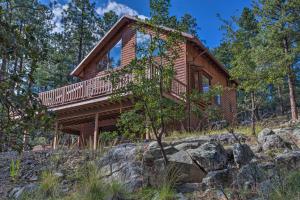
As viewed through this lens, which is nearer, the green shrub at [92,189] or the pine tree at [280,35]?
the green shrub at [92,189]

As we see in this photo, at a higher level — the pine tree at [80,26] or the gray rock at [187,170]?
the pine tree at [80,26]

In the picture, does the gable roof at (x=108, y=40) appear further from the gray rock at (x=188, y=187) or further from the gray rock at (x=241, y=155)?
the gray rock at (x=188, y=187)

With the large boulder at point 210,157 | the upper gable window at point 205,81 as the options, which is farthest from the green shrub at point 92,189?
the upper gable window at point 205,81

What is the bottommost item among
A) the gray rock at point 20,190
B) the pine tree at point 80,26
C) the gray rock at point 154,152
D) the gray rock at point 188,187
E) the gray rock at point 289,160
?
the gray rock at point 20,190

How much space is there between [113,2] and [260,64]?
2014 cm

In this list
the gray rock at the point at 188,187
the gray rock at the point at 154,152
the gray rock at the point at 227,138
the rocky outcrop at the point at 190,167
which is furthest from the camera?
the gray rock at the point at 227,138

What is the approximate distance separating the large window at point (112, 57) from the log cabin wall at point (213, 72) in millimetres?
3786

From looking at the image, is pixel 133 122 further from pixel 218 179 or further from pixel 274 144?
pixel 274 144

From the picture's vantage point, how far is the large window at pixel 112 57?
17.9 metres

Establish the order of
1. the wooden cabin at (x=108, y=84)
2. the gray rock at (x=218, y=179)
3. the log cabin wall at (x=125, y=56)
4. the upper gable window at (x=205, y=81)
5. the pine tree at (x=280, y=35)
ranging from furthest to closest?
the upper gable window at (x=205, y=81) < the log cabin wall at (x=125, y=56) < the pine tree at (x=280, y=35) < the wooden cabin at (x=108, y=84) < the gray rock at (x=218, y=179)

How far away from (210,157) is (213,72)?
41.5ft

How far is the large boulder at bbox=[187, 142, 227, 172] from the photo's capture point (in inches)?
294

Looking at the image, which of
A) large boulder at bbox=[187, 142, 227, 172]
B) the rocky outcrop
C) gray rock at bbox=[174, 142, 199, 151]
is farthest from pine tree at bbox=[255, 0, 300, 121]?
large boulder at bbox=[187, 142, 227, 172]

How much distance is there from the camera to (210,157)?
24.8 ft
